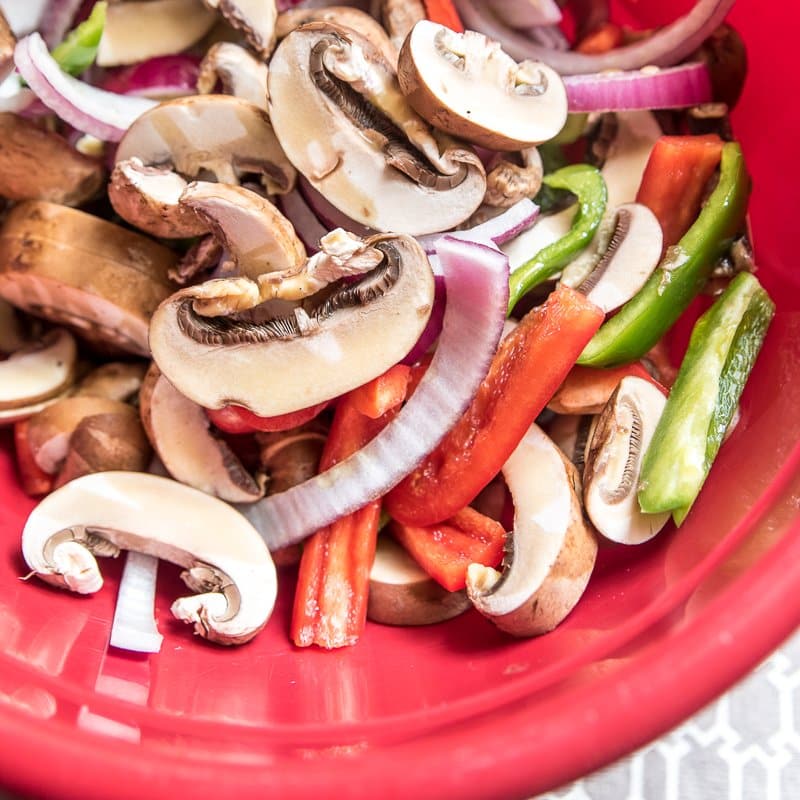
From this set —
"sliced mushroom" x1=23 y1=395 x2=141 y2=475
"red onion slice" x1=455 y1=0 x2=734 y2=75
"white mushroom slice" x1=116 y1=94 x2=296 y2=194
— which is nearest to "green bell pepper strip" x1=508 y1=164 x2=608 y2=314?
"red onion slice" x1=455 y1=0 x2=734 y2=75

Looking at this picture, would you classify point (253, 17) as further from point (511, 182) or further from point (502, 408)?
point (502, 408)

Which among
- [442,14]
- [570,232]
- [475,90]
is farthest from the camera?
[442,14]

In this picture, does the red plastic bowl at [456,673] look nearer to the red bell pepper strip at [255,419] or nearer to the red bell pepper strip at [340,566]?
the red bell pepper strip at [340,566]

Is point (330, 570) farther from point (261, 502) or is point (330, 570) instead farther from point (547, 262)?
point (547, 262)

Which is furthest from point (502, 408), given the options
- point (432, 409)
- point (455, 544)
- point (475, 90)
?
point (475, 90)

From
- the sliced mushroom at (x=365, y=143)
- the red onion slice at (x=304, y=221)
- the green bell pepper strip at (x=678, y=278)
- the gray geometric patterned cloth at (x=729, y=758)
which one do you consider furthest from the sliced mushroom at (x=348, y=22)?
the gray geometric patterned cloth at (x=729, y=758)

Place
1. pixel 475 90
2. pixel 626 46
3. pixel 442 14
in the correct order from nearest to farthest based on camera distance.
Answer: pixel 475 90
pixel 442 14
pixel 626 46
